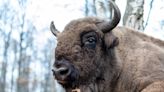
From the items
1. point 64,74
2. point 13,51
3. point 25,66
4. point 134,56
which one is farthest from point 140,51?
point 25,66

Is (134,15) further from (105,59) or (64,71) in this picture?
(64,71)

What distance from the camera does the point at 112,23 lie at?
27.6 ft

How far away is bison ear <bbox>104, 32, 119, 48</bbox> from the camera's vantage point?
8.47 metres

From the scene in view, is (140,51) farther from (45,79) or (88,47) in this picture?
(45,79)

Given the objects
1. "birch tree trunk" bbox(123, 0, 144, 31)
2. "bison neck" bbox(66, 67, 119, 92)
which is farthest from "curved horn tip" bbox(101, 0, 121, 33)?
"birch tree trunk" bbox(123, 0, 144, 31)

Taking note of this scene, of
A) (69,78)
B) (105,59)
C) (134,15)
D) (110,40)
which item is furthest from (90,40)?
(134,15)

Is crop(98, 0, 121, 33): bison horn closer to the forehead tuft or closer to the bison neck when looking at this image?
the forehead tuft

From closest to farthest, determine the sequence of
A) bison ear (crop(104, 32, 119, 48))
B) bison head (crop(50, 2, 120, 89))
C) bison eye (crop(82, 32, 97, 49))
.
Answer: bison head (crop(50, 2, 120, 89)) < bison eye (crop(82, 32, 97, 49)) < bison ear (crop(104, 32, 119, 48))

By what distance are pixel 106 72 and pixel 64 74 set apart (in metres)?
1.00

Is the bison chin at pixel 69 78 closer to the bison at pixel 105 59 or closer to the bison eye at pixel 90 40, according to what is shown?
the bison at pixel 105 59

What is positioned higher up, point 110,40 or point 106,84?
point 110,40

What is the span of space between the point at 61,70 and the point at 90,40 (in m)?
0.79

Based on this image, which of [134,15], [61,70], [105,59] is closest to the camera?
[61,70]

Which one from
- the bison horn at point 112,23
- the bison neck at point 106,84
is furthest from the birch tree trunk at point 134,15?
→ the bison horn at point 112,23
